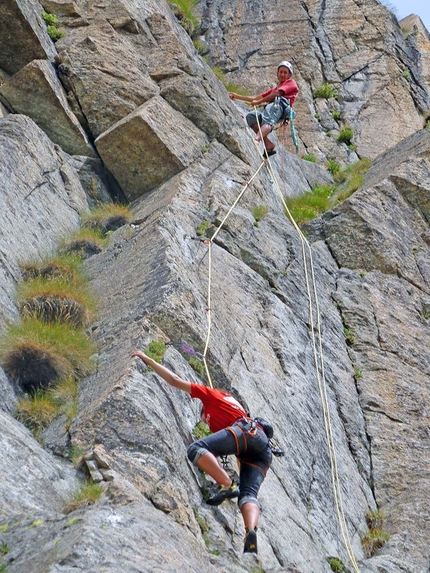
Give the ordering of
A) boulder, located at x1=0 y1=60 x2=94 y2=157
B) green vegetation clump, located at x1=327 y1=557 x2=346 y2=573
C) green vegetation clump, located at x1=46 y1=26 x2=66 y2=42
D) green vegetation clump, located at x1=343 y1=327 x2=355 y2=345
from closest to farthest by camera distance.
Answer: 1. green vegetation clump, located at x1=327 y1=557 x2=346 y2=573
2. green vegetation clump, located at x1=343 y1=327 x2=355 y2=345
3. boulder, located at x1=0 y1=60 x2=94 y2=157
4. green vegetation clump, located at x1=46 y1=26 x2=66 y2=42

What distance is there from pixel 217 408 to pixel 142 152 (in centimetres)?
713

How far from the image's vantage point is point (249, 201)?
15.5 m

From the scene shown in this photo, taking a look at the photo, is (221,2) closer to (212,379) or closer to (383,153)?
(383,153)

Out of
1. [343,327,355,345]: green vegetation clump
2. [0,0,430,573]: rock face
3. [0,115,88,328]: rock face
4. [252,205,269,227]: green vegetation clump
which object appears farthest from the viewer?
[252,205,269,227]: green vegetation clump

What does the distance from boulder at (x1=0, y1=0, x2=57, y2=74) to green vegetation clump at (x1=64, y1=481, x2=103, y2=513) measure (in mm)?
9902

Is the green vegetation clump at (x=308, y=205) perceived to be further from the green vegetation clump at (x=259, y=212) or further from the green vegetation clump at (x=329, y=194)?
the green vegetation clump at (x=259, y=212)

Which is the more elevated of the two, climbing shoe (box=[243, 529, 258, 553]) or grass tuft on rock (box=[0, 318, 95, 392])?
grass tuft on rock (box=[0, 318, 95, 392])

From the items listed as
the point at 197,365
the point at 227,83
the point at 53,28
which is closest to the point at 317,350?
the point at 197,365

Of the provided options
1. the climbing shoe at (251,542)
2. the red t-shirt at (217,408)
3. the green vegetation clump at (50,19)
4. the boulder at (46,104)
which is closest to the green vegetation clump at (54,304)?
the red t-shirt at (217,408)

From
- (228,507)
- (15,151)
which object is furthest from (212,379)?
(15,151)

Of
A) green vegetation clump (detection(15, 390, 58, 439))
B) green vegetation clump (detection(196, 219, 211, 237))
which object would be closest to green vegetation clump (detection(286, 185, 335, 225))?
green vegetation clump (detection(196, 219, 211, 237))

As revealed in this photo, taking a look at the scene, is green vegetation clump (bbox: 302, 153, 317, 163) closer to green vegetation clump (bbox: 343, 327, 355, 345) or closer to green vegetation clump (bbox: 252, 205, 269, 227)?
green vegetation clump (bbox: 252, 205, 269, 227)

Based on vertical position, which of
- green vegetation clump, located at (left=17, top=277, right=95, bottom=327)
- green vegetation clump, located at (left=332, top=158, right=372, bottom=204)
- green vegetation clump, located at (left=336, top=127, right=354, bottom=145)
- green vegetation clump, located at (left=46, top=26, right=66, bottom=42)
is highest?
green vegetation clump, located at (left=46, top=26, right=66, bottom=42)

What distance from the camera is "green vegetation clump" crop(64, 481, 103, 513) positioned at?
721 centimetres
